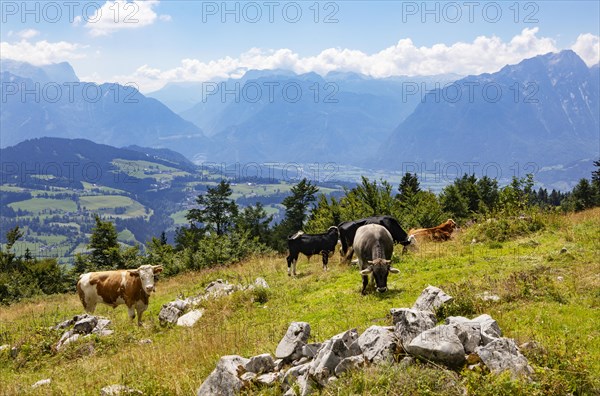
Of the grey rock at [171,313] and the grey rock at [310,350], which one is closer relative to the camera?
the grey rock at [310,350]

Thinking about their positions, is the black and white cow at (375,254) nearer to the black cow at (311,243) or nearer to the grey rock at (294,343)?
the grey rock at (294,343)

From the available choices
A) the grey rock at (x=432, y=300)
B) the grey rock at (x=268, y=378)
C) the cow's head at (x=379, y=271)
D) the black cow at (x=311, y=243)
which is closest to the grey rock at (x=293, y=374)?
the grey rock at (x=268, y=378)

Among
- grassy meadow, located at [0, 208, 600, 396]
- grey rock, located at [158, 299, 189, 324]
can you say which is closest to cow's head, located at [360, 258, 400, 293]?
grassy meadow, located at [0, 208, 600, 396]

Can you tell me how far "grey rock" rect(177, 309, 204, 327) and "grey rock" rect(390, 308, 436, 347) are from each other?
827 cm

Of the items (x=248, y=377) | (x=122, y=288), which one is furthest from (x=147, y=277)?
(x=248, y=377)

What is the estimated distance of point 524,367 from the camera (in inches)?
241

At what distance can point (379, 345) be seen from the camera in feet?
23.3

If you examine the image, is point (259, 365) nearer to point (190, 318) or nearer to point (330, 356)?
point (330, 356)

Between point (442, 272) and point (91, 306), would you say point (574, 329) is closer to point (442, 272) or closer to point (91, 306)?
point (442, 272)

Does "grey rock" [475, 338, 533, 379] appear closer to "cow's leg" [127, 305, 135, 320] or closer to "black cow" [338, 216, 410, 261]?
"black cow" [338, 216, 410, 261]

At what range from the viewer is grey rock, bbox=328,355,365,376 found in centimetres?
674

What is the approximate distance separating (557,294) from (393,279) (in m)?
5.51

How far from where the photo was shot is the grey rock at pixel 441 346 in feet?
21.4

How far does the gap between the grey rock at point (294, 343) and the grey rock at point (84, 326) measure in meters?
8.68
